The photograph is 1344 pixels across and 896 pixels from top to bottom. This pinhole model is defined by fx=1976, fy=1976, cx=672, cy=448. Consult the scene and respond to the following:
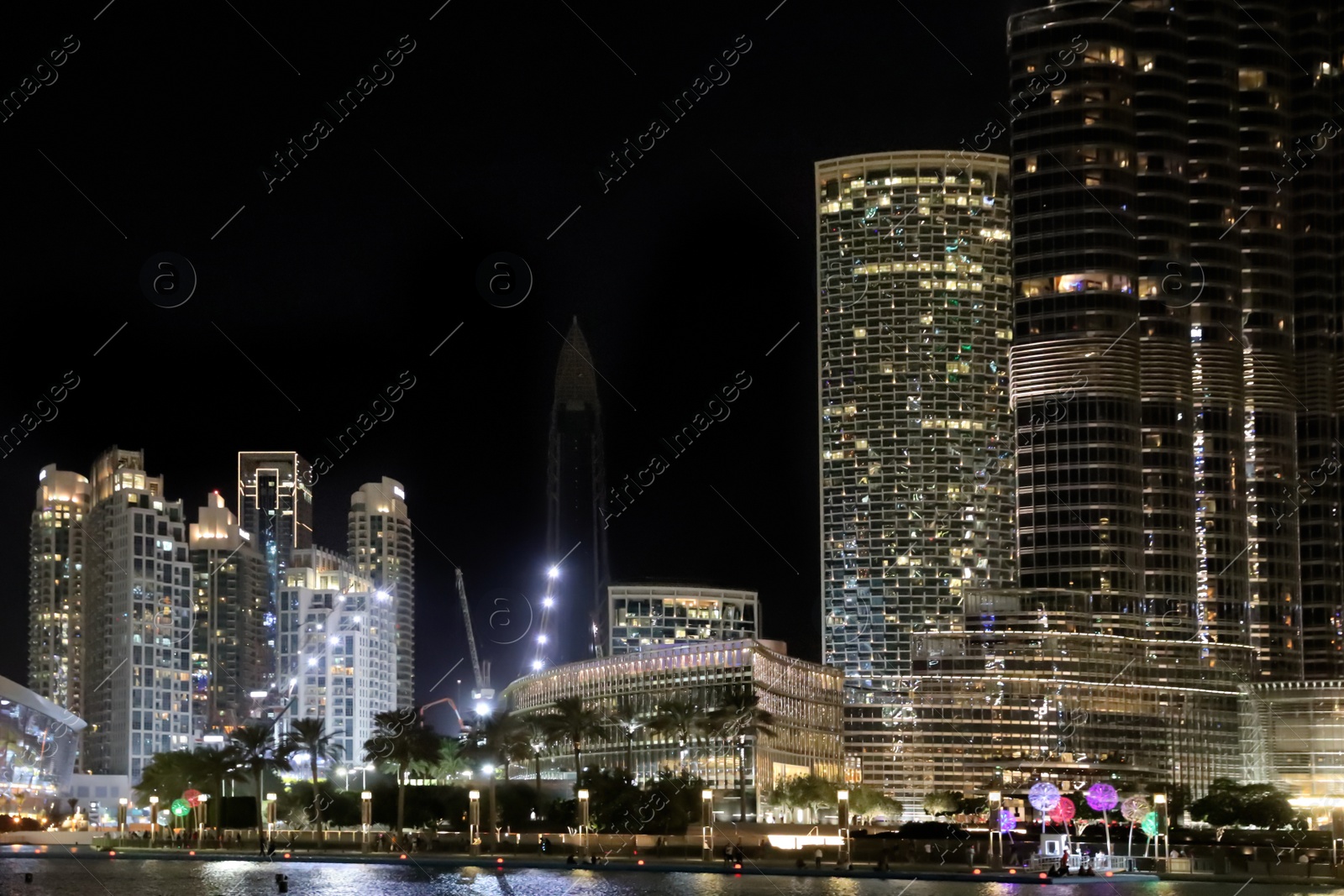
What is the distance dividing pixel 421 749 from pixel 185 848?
79.0 ft

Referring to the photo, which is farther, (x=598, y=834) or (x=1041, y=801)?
(x=598, y=834)

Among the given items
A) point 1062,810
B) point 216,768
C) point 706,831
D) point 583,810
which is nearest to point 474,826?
point 583,810

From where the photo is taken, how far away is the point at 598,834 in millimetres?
142000

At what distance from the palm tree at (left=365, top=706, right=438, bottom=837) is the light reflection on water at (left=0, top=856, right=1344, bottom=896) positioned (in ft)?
130

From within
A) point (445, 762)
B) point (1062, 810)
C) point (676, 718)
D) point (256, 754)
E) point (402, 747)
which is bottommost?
point (1062, 810)

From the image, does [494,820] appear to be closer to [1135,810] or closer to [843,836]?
[843,836]

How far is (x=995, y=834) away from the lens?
416ft

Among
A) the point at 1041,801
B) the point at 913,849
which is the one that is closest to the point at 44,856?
the point at 913,849

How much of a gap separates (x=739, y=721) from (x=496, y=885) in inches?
3306

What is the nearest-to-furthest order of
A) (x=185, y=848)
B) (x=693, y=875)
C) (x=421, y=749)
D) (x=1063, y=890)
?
(x=1063, y=890) → (x=693, y=875) → (x=185, y=848) → (x=421, y=749)

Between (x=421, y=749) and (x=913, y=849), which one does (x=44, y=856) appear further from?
(x=913, y=849)

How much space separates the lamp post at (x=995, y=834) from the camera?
12144 centimetres

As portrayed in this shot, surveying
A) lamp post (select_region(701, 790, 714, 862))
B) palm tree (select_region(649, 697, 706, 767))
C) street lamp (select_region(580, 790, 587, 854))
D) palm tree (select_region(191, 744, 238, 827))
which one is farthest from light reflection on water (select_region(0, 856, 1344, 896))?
palm tree (select_region(649, 697, 706, 767))

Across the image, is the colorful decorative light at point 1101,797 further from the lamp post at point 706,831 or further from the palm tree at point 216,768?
the palm tree at point 216,768
